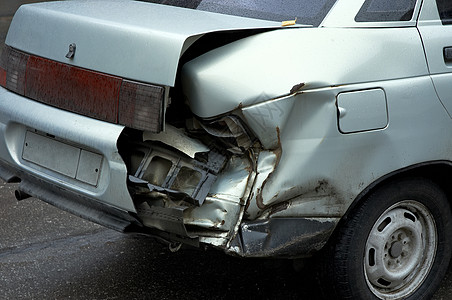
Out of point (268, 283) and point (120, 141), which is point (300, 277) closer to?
point (268, 283)

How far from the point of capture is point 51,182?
10.4ft

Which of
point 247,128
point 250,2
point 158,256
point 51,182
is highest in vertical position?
point 250,2

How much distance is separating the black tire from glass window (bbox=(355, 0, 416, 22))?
0.72 meters

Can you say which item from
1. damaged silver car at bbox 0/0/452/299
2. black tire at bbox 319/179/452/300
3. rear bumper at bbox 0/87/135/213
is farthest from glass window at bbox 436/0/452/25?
rear bumper at bbox 0/87/135/213

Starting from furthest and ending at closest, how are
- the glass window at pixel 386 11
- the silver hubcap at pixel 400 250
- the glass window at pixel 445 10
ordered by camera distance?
the glass window at pixel 445 10, the silver hubcap at pixel 400 250, the glass window at pixel 386 11

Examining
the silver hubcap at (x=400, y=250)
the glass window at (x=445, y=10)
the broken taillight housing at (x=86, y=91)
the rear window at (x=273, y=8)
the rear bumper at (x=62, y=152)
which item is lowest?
the silver hubcap at (x=400, y=250)

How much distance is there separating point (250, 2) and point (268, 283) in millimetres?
1443

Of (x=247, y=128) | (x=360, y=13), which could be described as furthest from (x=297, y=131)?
(x=360, y=13)

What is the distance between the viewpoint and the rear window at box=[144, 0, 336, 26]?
3.15 m

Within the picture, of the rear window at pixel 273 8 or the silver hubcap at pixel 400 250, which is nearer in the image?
the rear window at pixel 273 8

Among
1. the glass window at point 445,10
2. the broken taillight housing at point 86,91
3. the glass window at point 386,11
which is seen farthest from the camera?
the glass window at point 445,10

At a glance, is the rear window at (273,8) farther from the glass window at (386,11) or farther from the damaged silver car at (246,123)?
the glass window at (386,11)

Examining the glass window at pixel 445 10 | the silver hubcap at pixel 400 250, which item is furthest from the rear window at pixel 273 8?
the silver hubcap at pixel 400 250

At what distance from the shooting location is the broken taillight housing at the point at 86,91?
2791mm
